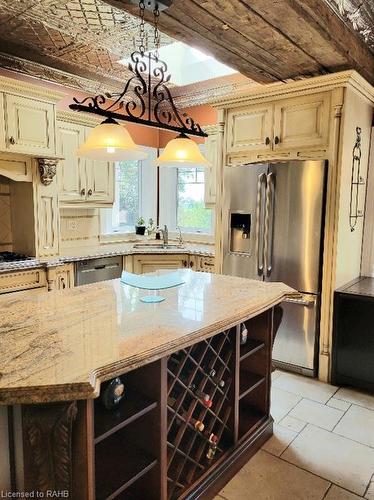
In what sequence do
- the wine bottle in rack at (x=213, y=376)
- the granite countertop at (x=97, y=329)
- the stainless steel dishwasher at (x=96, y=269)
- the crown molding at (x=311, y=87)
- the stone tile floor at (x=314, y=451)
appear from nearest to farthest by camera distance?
the granite countertop at (x=97, y=329), the wine bottle in rack at (x=213, y=376), the stone tile floor at (x=314, y=451), the crown molding at (x=311, y=87), the stainless steel dishwasher at (x=96, y=269)

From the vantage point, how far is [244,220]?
3.54m

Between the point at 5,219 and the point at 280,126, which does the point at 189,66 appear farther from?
the point at 5,219

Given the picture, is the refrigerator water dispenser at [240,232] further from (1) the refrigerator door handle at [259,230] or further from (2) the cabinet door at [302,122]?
(2) the cabinet door at [302,122]

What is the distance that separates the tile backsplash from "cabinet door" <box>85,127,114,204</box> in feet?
2.76

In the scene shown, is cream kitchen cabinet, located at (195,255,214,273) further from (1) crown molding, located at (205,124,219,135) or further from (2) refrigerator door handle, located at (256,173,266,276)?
(1) crown molding, located at (205,124,219,135)

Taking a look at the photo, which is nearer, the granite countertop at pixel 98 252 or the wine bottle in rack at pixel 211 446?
the wine bottle in rack at pixel 211 446

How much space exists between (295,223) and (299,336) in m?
0.99

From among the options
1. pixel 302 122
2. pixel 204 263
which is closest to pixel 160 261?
pixel 204 263

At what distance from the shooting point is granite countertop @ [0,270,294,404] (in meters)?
1.08

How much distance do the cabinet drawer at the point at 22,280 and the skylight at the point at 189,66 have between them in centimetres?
275

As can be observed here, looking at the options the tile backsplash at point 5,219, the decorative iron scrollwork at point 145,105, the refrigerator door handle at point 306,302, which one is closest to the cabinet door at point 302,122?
the decorative iron scrollwork at point 145,105

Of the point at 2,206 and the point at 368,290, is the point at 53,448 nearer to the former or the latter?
the point at 368,290

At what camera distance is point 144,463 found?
151 cm

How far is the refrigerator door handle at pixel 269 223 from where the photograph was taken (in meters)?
3.25
